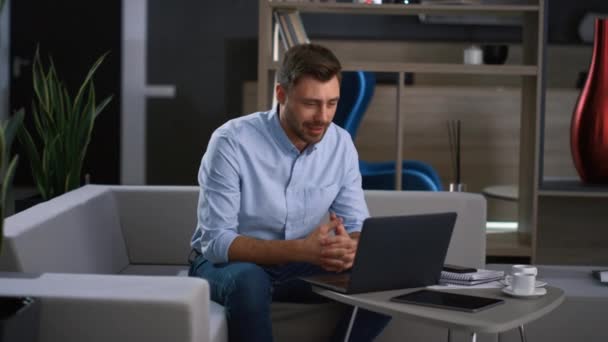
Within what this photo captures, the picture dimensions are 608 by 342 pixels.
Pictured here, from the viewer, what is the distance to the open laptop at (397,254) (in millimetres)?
2438

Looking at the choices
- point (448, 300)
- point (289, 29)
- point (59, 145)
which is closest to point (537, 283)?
point (448, 300)

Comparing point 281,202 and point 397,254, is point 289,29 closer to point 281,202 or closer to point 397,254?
point 281,202

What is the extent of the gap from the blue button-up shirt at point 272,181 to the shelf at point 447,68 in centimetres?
141

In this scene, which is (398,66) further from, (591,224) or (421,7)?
(591,224)

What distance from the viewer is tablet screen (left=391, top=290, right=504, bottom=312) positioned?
231 centimetres

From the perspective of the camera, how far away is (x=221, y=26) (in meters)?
7.17

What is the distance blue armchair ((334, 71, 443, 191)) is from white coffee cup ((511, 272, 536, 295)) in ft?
8.29

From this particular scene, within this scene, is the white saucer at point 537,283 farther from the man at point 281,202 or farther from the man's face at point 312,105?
the man's face at point 312,105

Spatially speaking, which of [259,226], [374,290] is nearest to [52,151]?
[259,226]

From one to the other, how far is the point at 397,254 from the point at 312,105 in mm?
572

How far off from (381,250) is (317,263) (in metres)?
0.33

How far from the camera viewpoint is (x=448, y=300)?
2.38 meters

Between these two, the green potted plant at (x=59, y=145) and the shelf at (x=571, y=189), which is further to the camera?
the shelf at (x=571, y=189)

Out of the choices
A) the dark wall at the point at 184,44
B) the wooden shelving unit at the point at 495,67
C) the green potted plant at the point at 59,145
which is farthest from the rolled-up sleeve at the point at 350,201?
the dark wall at the point at 184,44
